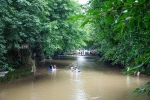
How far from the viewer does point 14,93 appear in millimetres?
12273

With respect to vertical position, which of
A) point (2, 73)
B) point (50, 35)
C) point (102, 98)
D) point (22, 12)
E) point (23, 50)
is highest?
point (22, 12)

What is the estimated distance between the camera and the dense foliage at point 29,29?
13344mm

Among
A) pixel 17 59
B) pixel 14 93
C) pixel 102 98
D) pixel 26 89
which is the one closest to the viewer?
pixel 102 98

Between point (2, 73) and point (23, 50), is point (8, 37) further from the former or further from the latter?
point (23, 50)

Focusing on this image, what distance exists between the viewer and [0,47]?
40.5 feet

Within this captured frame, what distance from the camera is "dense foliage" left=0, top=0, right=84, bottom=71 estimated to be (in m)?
13.3

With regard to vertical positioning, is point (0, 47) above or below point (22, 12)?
below

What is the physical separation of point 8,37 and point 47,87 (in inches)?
174

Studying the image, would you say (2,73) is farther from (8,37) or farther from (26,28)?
(26,28)

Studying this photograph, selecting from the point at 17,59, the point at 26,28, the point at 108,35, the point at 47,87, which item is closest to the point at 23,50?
the point at 17,59

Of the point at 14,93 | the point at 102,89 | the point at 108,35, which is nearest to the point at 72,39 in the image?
the point at 102,89

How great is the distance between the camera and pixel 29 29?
48.4ft

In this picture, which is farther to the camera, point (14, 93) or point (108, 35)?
point (14, 93)

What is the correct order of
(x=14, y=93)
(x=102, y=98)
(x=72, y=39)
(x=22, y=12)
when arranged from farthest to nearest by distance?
(x=72, y=39) → (x=22, y=12) → (x=14, y=93) → (x=102, y=98)
